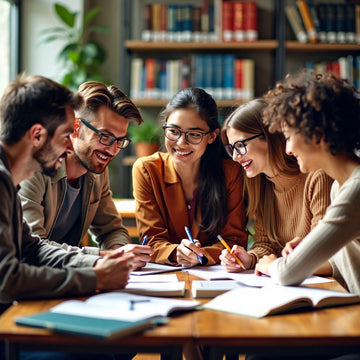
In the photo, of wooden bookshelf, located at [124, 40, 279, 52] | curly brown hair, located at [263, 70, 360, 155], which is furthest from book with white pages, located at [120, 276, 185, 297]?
wooden bookshelf, located at [124, 40, 279, 52]

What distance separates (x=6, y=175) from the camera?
55.6 inches

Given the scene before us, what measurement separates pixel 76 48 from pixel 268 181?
2.70m

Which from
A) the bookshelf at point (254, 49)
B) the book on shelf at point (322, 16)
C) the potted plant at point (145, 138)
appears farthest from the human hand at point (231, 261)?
the book on shelf at point (322, 16)

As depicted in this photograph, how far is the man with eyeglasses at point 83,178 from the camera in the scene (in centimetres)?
200

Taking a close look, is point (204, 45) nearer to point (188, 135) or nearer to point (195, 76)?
point (195, 76)

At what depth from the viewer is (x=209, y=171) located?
2.36 meters

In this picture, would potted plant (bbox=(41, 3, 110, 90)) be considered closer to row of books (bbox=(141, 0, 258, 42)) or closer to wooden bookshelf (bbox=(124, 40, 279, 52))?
wooden bookshelf (bbox=(124, 40, 279, 52))

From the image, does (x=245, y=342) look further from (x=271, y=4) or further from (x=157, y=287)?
(x=271, y=4)

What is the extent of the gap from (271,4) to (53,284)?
12.7 feet

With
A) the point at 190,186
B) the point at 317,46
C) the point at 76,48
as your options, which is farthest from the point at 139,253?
the point at 317,46

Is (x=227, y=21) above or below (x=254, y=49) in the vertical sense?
above

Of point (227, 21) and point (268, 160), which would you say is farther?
point (227, 21)

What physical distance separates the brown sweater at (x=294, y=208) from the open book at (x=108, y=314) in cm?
72

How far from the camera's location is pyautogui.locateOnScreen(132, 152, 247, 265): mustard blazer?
2.24 m
